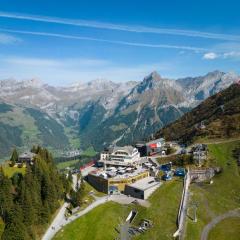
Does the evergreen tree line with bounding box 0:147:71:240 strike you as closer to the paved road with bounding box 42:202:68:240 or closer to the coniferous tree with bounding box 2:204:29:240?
the coniferous tree with bounding box 2:204:29:240

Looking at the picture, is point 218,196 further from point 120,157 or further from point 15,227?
point 15,227

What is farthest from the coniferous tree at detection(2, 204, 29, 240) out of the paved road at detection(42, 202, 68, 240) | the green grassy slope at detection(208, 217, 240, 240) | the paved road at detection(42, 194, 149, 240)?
the green grassy slope at detection(208, 217, 240, 240)

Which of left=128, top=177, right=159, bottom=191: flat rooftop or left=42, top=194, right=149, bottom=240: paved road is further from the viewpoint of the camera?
left=128, top=177, right=159, bottom=191: flat rooftop

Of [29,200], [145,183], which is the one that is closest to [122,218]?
[145,183]

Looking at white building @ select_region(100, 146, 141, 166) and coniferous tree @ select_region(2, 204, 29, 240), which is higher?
white building @ select_region(100, 146, 141, 166)

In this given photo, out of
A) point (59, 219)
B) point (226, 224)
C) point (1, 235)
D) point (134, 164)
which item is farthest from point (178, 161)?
point (1, 235)

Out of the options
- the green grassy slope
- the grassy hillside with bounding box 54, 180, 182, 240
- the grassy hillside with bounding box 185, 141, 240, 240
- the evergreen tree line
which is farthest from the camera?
the grassy hillside with bounding box 185, 141, 240, 240
